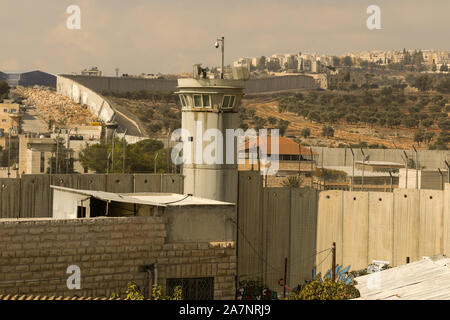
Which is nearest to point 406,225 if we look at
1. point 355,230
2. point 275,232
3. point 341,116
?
point 355,230

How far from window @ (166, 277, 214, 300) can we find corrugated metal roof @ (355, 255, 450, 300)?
3746 mm

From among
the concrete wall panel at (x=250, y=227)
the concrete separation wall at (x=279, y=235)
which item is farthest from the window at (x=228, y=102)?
the concrete separation wall at (x=279, y=235)

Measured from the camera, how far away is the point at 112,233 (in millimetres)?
19953

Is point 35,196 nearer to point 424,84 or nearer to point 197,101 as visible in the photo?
point 197,101

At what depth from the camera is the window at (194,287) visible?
69.0ft

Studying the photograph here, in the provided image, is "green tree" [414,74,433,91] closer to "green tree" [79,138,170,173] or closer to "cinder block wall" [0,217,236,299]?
"green tree" [79,138,170,173]

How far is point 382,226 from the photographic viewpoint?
89.6 ft

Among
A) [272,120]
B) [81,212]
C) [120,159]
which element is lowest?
[81,212]

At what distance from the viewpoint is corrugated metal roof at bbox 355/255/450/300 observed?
762 inches

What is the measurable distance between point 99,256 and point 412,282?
7692 millimetres

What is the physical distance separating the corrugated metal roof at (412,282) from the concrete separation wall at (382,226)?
2081mm

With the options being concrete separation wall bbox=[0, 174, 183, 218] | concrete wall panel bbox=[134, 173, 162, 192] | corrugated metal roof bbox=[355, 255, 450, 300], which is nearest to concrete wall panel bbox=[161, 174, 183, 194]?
concrete wall panel bbox=[134, 173, 162, 192]

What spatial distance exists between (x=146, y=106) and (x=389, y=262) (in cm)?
9721
